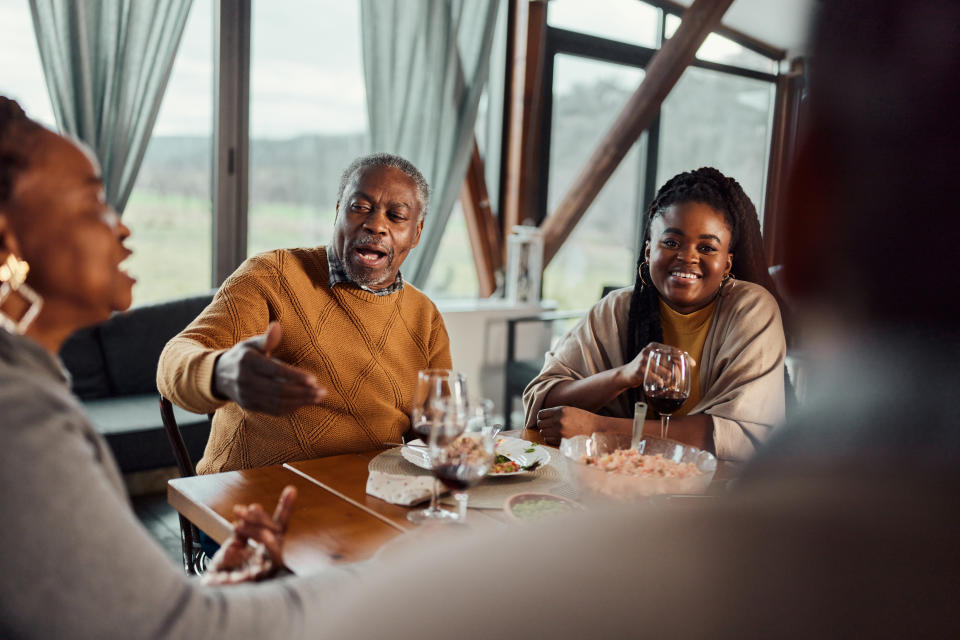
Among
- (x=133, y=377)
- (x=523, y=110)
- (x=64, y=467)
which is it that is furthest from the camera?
(x=523, y=110)

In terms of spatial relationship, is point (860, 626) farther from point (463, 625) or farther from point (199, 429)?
point (199, 429)

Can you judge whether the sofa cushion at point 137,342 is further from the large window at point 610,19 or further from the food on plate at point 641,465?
the large window at point 610,19

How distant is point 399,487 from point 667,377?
567mm

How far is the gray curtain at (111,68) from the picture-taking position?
3379 mm

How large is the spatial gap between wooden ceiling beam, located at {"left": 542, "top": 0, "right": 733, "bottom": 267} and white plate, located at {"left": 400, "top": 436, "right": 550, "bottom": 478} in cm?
337

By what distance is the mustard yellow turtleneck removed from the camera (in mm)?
1987

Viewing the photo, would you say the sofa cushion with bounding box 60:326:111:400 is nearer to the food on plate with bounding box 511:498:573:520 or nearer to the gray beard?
the gray beard

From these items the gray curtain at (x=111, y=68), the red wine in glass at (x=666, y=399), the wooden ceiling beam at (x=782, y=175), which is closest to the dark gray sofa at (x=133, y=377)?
the gray curtain at (x=111, y=68)

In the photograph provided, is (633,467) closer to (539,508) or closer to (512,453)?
(539,508)

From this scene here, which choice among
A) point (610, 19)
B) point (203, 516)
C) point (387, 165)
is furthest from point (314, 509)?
point (610, 19)

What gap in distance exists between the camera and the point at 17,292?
71 centimetres

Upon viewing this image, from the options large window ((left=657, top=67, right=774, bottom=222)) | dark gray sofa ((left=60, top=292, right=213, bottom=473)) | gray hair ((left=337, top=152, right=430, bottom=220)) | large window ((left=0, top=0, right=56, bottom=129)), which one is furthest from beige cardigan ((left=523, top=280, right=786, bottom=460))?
large window ((left=657, top=67, right=774, bottom=222))

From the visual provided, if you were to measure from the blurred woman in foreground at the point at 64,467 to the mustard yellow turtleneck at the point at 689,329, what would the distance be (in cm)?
148

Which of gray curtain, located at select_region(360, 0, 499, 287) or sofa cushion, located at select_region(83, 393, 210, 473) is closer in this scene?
sofa cushion, located at select_region(83, 393, 210, 473)
